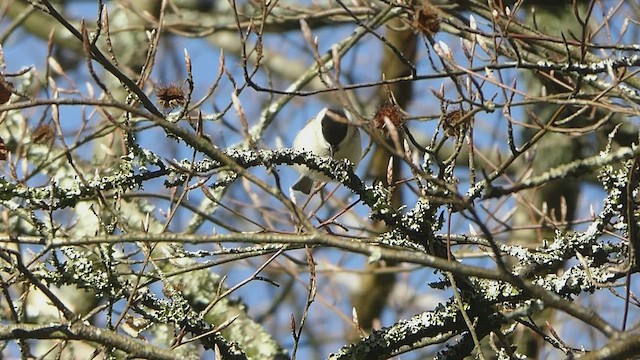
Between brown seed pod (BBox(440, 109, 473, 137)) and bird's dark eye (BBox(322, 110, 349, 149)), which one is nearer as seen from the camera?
brown seed pod (BBox(440, 109, 473, 137))

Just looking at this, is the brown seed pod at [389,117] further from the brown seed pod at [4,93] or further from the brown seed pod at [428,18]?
the brown seed pod at [4,93]

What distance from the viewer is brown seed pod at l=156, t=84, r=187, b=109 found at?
2844 millimetres

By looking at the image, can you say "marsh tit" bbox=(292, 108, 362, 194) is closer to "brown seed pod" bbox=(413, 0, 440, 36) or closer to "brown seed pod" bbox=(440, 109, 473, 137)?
"brown seed pod" bbox=(413, 0, 440, 36)

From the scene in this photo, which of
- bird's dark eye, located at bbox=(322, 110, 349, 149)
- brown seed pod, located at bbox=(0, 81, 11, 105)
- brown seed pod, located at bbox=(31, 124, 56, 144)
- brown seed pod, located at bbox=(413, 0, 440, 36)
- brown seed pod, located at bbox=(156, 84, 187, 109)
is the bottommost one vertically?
brown seed pod, located at bbox=(0, 81, 11, 105)

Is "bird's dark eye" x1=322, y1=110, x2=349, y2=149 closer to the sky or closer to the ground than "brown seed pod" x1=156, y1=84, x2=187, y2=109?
closer to the sky

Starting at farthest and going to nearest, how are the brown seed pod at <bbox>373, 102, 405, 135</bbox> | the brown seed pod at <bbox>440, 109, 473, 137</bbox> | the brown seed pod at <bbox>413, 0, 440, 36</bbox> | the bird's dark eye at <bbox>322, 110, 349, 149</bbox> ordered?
the bird's dark eye at <bbox>322, 110, 349, 149</bbox> → the brown seed pod at <bbox>413, 0, 440, 36</bbox> → the brown seed pod at <bbox>373, 102, 405, 135</bbox> → the brown seed pod at <bbox>440, 109, 473, 137</bbox>

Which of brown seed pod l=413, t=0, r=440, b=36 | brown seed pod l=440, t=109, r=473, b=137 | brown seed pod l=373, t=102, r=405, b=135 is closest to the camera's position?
brown seed pod l=440, t=109, r=473, b=137

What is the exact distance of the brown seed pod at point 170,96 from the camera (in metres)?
2.84

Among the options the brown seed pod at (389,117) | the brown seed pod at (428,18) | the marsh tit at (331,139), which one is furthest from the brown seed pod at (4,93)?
the marsh tit at (331,139)

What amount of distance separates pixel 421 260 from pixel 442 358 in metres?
0.94

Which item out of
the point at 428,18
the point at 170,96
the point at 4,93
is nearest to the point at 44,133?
the point at 170,96

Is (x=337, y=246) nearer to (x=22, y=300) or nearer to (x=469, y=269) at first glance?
(x=469, y=269)

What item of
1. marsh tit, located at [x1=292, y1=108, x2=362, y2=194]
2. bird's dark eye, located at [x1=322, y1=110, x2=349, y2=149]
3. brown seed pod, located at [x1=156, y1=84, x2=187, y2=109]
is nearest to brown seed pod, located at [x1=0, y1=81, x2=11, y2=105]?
brown seed pod, located at [x1=156, y1=84, x2=187, y2=109]

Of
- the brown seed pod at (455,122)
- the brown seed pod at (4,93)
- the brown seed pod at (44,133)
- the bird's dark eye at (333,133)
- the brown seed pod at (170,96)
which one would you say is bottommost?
the brown seed pod at (455,122)
